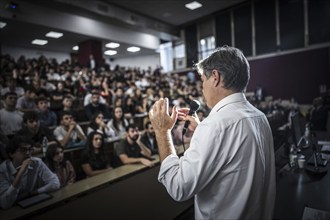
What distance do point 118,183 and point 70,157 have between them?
1016mm

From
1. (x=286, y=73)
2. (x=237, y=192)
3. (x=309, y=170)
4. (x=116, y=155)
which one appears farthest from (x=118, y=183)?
(x=286, y=73)

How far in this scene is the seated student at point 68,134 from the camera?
2.75 metres

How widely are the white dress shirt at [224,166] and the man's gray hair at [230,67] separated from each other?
37 mm

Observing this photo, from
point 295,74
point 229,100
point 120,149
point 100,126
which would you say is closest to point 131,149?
point 120,149

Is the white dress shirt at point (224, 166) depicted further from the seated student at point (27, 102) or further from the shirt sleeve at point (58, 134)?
the seated student at point (27, 102)

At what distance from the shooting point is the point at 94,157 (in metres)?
2.36

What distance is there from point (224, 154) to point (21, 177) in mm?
1349

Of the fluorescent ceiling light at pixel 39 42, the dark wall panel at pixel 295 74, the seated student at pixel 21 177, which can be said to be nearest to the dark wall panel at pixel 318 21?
the dark wall panel at pixel 295 74

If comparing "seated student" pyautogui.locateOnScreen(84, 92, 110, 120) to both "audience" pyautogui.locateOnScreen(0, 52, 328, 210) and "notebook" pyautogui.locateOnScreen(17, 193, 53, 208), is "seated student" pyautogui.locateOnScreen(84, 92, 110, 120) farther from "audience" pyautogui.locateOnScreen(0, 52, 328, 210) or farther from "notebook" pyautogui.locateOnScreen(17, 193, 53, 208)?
"notebook" pyautogui.locateOnScreen(17, 193, 53, 208)

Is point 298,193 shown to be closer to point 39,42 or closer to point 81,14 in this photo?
point 81,14

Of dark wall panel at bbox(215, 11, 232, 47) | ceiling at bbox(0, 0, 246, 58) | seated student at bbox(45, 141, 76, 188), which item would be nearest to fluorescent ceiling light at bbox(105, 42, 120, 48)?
ceiling at bbox(0, 0, 246, 58)

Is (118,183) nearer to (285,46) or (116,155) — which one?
(116,155)

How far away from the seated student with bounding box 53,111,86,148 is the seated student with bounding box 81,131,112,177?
16.2 inches

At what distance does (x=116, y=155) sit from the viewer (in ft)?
8.18
